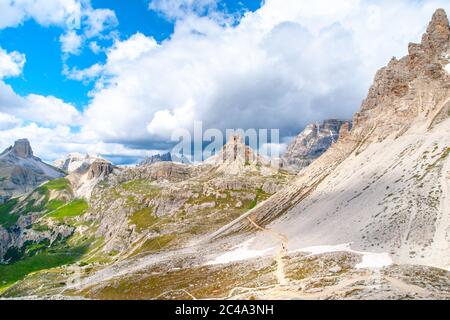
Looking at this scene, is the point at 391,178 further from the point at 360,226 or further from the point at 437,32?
the point at 437,32

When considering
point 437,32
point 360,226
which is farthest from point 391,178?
point 437,32

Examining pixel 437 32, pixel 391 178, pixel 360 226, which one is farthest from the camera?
pixel 437 32

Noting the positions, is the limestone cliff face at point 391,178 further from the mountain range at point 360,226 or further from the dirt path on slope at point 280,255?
the dirt path on slope at point 280,255

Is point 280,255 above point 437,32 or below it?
below

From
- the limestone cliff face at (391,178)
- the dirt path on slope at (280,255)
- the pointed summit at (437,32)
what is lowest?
the dirt path on slope at (280,255)

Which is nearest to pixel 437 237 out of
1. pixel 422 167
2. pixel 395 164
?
pixel 422 167

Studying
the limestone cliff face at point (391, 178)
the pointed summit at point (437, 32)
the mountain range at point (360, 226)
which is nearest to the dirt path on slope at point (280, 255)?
the mountain range at point (360, 226)

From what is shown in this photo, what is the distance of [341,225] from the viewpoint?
101m

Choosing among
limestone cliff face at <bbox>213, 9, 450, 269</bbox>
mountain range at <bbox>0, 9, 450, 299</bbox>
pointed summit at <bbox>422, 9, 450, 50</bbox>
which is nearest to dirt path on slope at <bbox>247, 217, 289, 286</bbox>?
mountain range at <bbox>0, 9, 450, 299</bbox>

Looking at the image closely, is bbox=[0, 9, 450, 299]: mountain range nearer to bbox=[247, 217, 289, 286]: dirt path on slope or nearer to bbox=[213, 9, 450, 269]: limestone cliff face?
bbox=[213, 9, 450, 269]: limestone cliff face

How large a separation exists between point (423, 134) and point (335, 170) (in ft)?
119

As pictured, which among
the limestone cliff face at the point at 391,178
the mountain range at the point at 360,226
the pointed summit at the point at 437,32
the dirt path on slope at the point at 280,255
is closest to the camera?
the mountain range at the point at 360,226

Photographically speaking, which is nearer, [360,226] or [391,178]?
[360,226]
